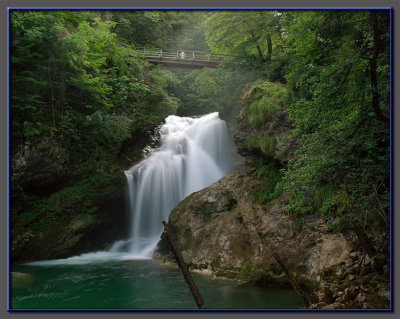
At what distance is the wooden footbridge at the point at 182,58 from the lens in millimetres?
6793

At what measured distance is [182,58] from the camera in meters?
7.33

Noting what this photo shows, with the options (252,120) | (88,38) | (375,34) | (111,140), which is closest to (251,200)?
(252,120)

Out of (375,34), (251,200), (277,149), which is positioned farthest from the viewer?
(251,200)

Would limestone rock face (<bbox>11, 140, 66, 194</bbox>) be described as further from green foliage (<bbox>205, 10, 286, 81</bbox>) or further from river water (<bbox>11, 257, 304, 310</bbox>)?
green foliage (<bbox>205, 10, 286, 81</bbox>)

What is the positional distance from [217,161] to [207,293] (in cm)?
569

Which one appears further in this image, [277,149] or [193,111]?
[193,111]

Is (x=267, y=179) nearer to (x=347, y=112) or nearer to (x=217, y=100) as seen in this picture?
(x=347, y=112)

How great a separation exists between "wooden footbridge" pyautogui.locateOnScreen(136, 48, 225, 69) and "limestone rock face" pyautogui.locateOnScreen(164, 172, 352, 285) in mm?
3011

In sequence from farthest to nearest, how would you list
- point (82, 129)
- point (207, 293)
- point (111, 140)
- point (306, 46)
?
point (111, 140) < point (82, 129) < point (207, 293) < point (306, 46)

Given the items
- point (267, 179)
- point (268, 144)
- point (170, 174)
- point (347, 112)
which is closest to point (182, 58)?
point (268, 144)

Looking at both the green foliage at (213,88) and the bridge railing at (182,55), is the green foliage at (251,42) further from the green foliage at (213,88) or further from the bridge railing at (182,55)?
the green foliage at (213,88)

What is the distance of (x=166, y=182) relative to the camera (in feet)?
31.1

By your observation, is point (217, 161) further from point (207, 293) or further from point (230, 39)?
point (207, 293)

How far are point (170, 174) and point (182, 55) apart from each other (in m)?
4.08
